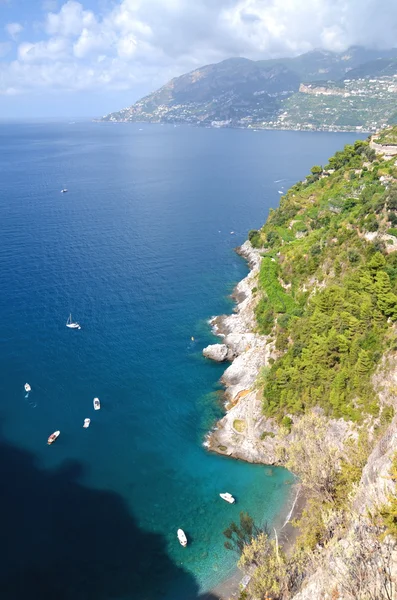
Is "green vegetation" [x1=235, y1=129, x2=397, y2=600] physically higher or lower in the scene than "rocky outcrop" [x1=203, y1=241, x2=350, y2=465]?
higher

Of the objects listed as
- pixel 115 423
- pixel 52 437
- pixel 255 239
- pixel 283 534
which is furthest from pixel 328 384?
pixel 255 239

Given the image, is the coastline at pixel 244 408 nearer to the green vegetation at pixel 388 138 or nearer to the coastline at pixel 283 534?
the coastline at pixel 283 534

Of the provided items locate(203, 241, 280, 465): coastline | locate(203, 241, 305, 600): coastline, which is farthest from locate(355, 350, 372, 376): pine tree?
locate(203, 241, 305, 600): coastline

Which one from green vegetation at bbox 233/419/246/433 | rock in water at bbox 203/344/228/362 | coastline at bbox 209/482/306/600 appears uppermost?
rock in water at bbox 203/344/228/362

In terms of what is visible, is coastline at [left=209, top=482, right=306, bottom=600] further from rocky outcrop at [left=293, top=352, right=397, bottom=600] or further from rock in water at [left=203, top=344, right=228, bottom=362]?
rock in water at [left=203, top=344, right=228, bottom=362]

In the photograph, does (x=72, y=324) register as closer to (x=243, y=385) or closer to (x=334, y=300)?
(x=243, y=385)

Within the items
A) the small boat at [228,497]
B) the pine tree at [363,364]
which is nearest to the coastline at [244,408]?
the small boat at [228,497]
